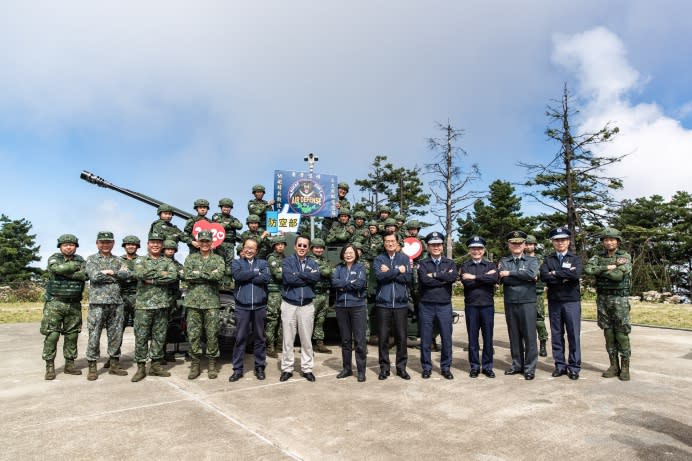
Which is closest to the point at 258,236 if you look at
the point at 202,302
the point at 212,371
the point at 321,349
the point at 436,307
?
the point at 321,349

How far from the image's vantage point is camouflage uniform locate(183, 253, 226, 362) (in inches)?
223

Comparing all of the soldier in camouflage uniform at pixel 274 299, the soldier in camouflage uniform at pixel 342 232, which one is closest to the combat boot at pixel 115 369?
the soldier in camouflage uniform at pixel 274 299

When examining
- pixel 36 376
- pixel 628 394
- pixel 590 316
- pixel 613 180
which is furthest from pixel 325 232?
pixel 613 180

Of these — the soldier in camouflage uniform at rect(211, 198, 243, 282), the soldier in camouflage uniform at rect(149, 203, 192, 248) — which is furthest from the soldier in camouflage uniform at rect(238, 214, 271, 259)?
the soldier in camouflage uniform at rect(149, 203, 192, 248)

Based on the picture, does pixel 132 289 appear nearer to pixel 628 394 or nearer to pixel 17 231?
pixel 628 394

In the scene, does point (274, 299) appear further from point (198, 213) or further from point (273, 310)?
point (198, 213)

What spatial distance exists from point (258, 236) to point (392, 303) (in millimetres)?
3148

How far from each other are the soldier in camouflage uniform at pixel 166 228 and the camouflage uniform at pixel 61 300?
1.56 meters

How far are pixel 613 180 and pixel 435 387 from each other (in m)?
20.3

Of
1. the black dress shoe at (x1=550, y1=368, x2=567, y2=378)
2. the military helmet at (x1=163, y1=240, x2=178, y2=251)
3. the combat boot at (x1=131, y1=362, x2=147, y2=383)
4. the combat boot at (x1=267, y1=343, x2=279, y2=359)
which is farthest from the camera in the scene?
the combat boot at (x1=267, y1=343, x2=279, y2=359)

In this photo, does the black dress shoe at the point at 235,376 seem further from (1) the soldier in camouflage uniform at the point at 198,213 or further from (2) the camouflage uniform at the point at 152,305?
(1) the soldier in camouflage uniform at the point at 198,213

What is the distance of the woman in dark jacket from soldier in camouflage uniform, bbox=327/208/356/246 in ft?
7.74

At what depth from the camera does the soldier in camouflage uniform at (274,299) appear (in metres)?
6.76

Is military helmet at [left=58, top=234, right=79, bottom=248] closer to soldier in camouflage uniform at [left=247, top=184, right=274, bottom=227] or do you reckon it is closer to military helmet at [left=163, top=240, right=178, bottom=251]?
military helmet at [left=163, top=240, right=178, bottom=251]
